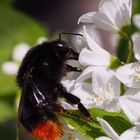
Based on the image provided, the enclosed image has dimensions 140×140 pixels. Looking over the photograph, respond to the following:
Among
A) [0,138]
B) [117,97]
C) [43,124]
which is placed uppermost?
[117,97]

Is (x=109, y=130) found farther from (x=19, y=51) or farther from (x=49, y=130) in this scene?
(x=19, y=51)

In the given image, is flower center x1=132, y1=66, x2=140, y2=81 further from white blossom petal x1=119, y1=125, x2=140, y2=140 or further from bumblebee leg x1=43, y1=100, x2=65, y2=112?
bumblebee leg x1=43, y1=100, x2=65, y2=112

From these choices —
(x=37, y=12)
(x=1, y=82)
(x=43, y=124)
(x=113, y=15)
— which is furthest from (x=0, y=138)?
(x=37, y=12)

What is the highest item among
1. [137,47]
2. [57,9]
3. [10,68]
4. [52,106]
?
[137,47]

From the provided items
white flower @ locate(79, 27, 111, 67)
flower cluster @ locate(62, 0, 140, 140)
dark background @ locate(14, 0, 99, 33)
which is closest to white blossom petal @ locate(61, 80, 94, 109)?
flower cluster @ locate(62, 0, 140, 140)

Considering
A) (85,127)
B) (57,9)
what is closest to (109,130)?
(85,127)

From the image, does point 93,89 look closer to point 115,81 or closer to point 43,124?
point 115,81

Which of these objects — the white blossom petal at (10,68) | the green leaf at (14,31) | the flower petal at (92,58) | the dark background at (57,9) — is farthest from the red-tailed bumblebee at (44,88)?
the dark background at (57,9)
